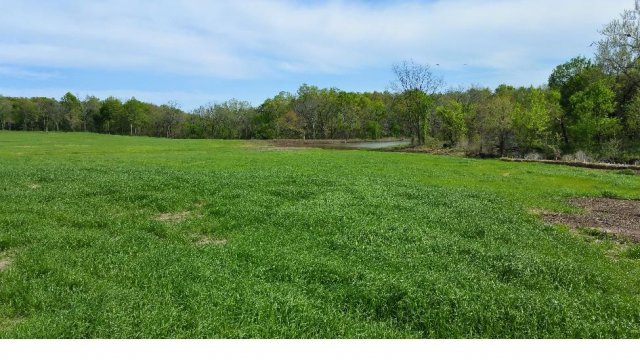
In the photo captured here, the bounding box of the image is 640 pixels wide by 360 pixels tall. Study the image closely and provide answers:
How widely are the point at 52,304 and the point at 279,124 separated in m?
113

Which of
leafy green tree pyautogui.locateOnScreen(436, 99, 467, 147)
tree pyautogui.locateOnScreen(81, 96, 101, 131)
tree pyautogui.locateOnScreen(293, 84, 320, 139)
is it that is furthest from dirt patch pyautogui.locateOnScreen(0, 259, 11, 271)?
tree pyautogui.locateOnScreen(81, 96, 101, 131)

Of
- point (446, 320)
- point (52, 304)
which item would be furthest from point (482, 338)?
point (52, 304)

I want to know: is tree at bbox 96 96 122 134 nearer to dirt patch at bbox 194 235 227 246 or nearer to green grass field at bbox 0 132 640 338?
green grass field at bbox 0 132 640 338

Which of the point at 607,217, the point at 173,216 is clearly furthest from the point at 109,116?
the point at 607,217

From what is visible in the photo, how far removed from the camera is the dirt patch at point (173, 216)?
13.4m

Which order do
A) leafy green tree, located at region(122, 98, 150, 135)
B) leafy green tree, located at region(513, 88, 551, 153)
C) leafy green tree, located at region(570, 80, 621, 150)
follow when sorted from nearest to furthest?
leafy green tree, located at region(570, 80, 621, 150), leafy green tree, located at region(513, 88, 551, 153), leafy green tree, located at region(122, 98, 150, 135)

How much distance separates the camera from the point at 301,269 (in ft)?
28.0

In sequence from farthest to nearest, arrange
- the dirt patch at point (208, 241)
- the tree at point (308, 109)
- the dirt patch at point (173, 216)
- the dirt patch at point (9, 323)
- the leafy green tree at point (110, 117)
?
the leafy green tree at point (110, 117) < the tree at point (308, 109) < the dirt patch at point (173, 216) < the dirt patch at point (208, 241) < the dirt patch at point (9, 323)

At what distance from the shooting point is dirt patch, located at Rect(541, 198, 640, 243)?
1308 centimetres

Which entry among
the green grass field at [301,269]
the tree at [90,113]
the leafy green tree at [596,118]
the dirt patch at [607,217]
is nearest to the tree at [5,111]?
Result: the tree at [90,113]

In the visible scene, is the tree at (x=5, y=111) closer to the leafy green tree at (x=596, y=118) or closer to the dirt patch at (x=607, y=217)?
the leafy green tree at (x=596, y=118)

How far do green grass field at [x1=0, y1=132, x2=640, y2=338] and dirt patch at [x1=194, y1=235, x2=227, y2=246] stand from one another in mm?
96

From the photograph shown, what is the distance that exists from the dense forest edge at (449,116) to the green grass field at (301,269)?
35600 millimetres

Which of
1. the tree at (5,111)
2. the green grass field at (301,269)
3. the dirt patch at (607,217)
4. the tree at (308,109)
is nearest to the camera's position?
the green grass field at (301,269)
